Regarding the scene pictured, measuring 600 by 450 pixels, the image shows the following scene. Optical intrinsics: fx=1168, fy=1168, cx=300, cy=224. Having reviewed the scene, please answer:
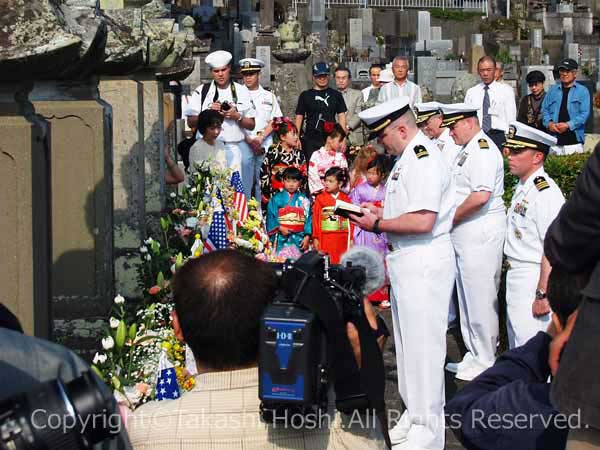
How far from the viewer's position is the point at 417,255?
615 centimetres

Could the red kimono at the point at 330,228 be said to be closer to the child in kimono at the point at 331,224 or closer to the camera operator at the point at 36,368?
the child in kimono at the point at 331,224

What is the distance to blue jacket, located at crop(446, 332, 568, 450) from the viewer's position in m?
3.33

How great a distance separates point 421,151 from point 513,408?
2.96 metres

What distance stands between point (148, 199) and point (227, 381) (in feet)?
19.0

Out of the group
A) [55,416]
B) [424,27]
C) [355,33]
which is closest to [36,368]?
[55,416]

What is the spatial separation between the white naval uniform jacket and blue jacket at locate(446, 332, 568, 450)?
11.4 feet

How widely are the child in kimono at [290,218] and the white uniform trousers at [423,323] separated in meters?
3.82

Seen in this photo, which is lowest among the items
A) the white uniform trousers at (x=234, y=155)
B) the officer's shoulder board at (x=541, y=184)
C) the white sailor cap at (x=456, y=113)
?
the white uniform trousers at (x=234, y=155)

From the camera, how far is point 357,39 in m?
34.3

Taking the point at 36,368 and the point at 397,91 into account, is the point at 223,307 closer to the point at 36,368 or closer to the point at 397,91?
the point at 36,368

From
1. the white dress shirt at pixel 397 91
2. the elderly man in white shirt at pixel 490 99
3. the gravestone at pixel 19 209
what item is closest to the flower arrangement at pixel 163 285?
→ the gravestone at pixel 19 209

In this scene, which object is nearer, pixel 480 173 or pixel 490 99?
pixel 480 173

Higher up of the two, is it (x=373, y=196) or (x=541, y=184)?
(x=541, y=184)

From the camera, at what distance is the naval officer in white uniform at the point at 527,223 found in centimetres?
693
